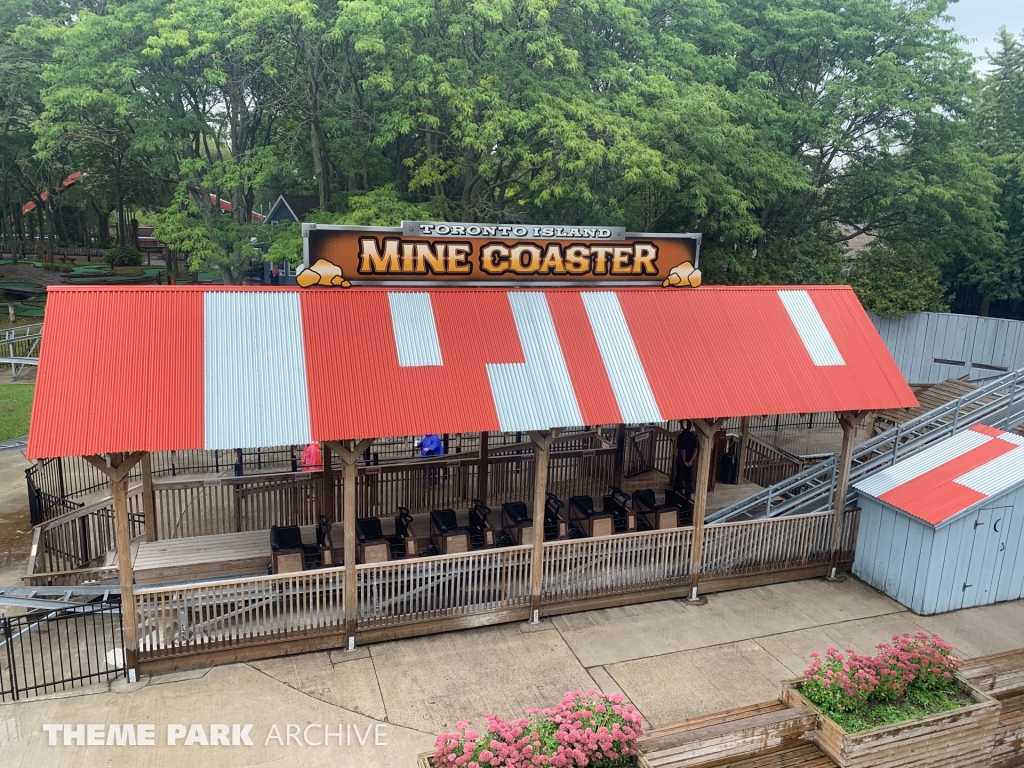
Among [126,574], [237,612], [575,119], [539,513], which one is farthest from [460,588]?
[575,119]

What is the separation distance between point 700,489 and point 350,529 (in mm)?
5212

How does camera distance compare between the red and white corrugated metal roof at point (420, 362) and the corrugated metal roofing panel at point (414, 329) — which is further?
the corrugated metal roofing panel at point (414, 329)

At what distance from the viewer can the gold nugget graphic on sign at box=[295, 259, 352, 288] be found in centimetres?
1059

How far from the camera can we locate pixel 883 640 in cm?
1073

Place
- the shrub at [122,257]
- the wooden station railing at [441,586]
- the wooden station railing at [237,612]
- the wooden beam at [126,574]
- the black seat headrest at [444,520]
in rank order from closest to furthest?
the wooden beam at [126,574] → the wooden station railing at [237,612] → the wooden station railing at [441,586] → the black seat headrest at [444,520] → the shrub at [122,257]

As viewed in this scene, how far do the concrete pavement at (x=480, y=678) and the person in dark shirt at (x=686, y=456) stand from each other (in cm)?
286

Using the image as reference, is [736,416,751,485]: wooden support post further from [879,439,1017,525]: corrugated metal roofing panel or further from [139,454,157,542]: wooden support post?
[139,454,157,542]: wooden support post

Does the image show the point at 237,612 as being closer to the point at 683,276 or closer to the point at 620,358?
the point at 620,358

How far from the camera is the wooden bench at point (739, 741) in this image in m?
6.98

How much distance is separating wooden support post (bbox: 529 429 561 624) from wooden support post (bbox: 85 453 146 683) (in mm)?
4959

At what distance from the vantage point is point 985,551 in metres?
11.6

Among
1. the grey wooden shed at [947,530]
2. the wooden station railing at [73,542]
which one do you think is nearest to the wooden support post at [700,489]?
the grey wooden shed at [947,530]

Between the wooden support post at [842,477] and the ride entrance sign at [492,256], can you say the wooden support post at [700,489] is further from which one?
the ride entrance sign at [492,256]

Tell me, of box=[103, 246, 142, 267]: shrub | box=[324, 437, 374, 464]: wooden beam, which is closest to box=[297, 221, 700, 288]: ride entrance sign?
box=[324, 437, 374, 464]: wooden beam
